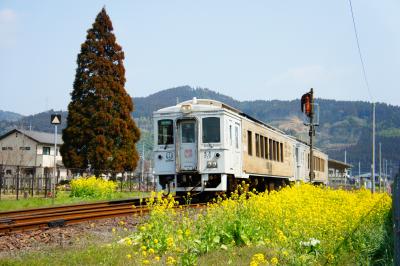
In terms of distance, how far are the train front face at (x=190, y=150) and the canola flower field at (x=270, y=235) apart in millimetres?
6788

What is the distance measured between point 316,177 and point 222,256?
98.5 feet

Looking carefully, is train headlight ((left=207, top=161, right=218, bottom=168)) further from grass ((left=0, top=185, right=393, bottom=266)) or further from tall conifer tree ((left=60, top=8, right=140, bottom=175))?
tall conifer tree ((left=60, top=8, right=140, bottom=175))

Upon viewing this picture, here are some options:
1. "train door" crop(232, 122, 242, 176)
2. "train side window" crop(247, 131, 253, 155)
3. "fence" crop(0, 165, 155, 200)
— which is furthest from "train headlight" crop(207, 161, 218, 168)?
"fence" crop(0, 165, 155, 200)

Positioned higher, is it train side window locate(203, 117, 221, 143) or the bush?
train side window locate(203, 117, 221, 143)

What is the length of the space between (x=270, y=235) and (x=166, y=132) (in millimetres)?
9424

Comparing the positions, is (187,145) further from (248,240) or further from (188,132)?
(248,240)

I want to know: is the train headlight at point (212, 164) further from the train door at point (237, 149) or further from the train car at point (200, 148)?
the train door at point (237, 149)

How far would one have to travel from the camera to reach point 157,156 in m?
17.9

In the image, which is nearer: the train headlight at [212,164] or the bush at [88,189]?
the train headlight at [212,164]

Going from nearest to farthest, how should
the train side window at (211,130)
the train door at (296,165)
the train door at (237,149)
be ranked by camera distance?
the train side window at (211,130), the train door at (237,149), the train door at (296,165)

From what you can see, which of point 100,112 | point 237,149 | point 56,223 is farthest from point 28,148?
point 56,223

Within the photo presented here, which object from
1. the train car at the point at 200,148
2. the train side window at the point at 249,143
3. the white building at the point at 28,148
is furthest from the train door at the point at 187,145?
the white building at the point at 28,148

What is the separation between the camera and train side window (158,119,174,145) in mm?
17734

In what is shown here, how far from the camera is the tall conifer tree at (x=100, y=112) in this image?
122 ft
